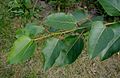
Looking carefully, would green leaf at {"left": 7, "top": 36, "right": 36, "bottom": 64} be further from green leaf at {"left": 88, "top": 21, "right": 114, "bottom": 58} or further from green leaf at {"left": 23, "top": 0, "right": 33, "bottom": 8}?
Result: green leaf at {"left": 23, "top": 0, "right": 33, "bottom": 8}

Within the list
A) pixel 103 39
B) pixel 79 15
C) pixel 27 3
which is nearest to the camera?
pixel 103 39

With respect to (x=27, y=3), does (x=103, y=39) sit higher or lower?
higher

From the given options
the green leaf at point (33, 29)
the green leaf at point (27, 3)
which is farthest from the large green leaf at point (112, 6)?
the green leaf at point (27, 3)

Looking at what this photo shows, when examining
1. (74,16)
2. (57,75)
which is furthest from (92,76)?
(74,16)

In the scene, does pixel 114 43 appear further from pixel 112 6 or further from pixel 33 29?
pixel 33 29

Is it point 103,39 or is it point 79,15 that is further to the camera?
point 79,15

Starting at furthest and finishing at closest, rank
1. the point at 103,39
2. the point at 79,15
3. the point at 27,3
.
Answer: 1. the point at 27,3
2. the point at 79,15
3. the point at 103,39

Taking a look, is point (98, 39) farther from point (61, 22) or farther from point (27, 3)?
point (27, 3)

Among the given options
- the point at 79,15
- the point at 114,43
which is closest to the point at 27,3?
the point at 79,15

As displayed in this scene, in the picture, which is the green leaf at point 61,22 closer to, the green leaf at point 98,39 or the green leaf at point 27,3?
the green leaf at point 98,39
